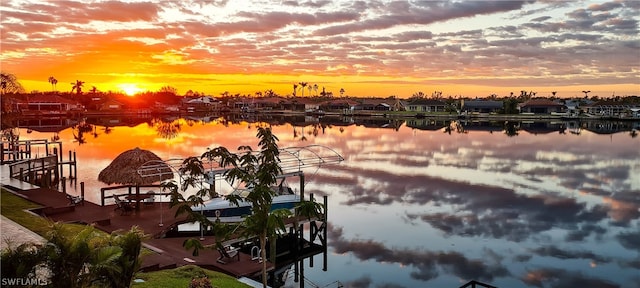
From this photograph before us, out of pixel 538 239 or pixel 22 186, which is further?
pixel 22 186

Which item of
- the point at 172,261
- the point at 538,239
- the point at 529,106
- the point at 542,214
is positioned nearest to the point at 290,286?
the point at 172,261

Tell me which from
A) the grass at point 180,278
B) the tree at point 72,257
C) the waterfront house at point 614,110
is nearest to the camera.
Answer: the tree at point 72,257

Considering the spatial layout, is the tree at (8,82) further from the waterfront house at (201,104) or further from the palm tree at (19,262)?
the waterfront house at (201,104)

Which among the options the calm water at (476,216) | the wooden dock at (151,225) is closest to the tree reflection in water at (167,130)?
the calm water at (476,216)

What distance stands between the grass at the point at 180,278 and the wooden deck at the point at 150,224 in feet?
2.30

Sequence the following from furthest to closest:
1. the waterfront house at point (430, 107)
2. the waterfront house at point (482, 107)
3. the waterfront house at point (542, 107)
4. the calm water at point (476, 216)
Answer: the waterfront house at point (430, 107), the waterfront house at point (482, 107), the waterfront house at point (542, 107), the calm water at point (476, 216)

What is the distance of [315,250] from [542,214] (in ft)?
41.2

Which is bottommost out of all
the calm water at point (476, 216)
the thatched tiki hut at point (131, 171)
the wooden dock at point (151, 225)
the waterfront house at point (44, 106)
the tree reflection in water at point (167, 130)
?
the calm water at point (476, 216)

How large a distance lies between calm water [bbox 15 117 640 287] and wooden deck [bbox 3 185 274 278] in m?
3.45

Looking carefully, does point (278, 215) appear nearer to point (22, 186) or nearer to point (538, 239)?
point (538, 239)

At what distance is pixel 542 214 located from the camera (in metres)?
24.2

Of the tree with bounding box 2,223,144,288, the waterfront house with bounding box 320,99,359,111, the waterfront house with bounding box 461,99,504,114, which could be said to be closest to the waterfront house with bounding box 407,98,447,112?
the waterfront house with bounding box 461,99,504,114

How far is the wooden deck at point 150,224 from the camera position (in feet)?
45.2

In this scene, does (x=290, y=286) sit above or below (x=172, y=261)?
below
